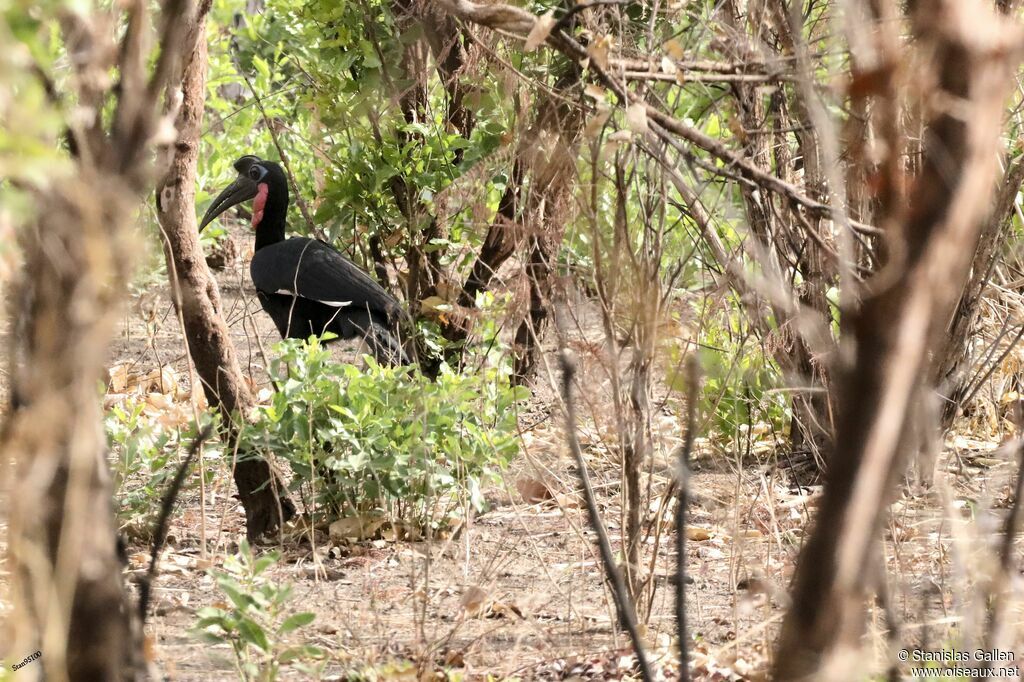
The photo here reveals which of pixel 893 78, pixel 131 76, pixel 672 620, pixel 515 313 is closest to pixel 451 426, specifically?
pixel 515 313

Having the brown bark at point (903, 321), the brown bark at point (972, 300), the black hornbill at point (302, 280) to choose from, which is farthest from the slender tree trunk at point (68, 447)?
the black hornbill at point (302, 280)

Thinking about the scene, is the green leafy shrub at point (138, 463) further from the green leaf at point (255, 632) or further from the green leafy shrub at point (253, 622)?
the green leaf at point (255, 632)

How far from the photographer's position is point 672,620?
11.1 feet

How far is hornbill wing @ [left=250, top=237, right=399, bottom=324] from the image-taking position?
6207mm

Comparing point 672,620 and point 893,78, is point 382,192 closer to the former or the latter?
point 672,620

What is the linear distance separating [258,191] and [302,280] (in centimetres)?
114

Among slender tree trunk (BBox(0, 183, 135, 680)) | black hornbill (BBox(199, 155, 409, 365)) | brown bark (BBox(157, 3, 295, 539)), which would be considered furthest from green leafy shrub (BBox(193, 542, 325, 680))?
black hornbill (BBox(199, 155, 409, 365))

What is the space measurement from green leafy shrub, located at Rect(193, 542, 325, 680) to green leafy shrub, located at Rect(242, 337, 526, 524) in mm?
1068

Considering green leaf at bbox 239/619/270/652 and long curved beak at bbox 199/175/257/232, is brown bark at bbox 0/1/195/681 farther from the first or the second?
long curved beak at bbox 199/175/257/232

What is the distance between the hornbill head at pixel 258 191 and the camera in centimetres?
718

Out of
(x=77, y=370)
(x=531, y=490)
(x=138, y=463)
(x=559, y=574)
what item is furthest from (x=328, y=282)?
(x=77, y=370)

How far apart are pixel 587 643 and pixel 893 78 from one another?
7.06 ft

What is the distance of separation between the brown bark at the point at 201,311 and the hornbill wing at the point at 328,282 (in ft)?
6.63

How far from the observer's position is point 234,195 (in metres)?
7.23
